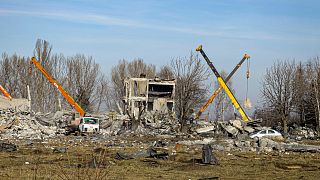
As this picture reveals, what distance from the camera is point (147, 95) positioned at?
62812 millimetres

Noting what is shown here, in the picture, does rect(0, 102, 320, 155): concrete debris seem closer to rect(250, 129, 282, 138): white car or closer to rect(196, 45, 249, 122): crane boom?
rect(250, 129, 282, 138): white car

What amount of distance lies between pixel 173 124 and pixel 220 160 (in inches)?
1179

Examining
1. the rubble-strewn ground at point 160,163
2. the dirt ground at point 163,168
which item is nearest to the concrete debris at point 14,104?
the rubble-strewn ground at point 160,163

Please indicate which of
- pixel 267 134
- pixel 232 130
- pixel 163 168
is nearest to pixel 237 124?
pixel 232 130

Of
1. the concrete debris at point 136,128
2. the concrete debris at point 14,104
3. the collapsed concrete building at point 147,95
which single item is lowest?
the concrete debris at point 136,128

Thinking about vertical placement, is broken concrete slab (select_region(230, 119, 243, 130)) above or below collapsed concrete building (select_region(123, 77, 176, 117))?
below

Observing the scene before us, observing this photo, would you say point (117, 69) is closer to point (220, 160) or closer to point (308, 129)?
point (308, 129)

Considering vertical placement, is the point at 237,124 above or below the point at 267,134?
above

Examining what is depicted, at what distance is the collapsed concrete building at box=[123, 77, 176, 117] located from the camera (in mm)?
62656

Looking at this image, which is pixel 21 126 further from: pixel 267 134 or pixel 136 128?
pixel 267 134

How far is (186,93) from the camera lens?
48.9m

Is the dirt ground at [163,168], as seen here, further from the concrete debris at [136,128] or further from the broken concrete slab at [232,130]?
the broken concrete slab at [232,130]

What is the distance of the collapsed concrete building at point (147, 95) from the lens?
62.7 meters

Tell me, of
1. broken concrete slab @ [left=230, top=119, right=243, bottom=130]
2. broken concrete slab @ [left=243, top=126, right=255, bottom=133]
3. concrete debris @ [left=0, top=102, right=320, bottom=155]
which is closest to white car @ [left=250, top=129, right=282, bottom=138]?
concrete debris @ [left=0, top=102, right=320, bottom=155]
